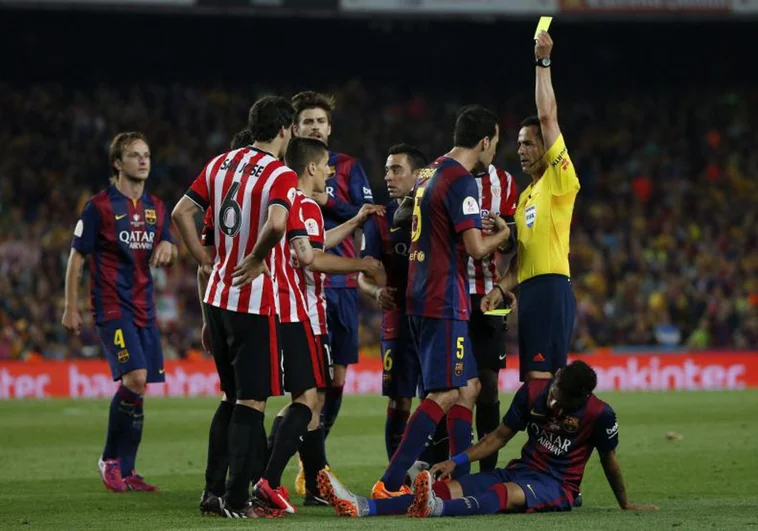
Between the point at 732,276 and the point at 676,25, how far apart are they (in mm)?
8173

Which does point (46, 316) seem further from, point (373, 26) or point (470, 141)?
point (470, 141)

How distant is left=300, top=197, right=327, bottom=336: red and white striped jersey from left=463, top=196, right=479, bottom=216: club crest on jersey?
2.85 ft

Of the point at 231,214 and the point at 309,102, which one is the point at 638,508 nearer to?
Answer: the point at 231,214

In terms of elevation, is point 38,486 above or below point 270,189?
below

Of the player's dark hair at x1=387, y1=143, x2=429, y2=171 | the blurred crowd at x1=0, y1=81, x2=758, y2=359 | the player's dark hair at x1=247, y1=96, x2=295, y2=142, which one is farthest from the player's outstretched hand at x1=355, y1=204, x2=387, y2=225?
the blurred crowd at x1=0, y1=81, x2=758, y2=359

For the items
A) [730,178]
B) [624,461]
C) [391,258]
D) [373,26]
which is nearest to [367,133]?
[373,26]

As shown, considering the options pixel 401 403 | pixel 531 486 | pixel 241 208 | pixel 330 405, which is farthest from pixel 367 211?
pixel 531 486

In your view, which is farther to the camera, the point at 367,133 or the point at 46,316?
the point at 367,133

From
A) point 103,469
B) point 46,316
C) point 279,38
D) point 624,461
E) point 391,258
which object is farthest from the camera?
point 279,38

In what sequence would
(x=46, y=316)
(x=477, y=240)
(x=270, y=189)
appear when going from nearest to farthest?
(x=270, y=189), (x=477, y=240), (x=46, y=316)

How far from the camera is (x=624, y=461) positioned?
10.7m

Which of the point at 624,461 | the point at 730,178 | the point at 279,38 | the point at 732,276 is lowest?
the point at 624,461

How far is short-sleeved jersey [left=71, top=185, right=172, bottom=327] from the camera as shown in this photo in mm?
9352

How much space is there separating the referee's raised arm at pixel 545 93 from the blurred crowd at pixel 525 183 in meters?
13.8
